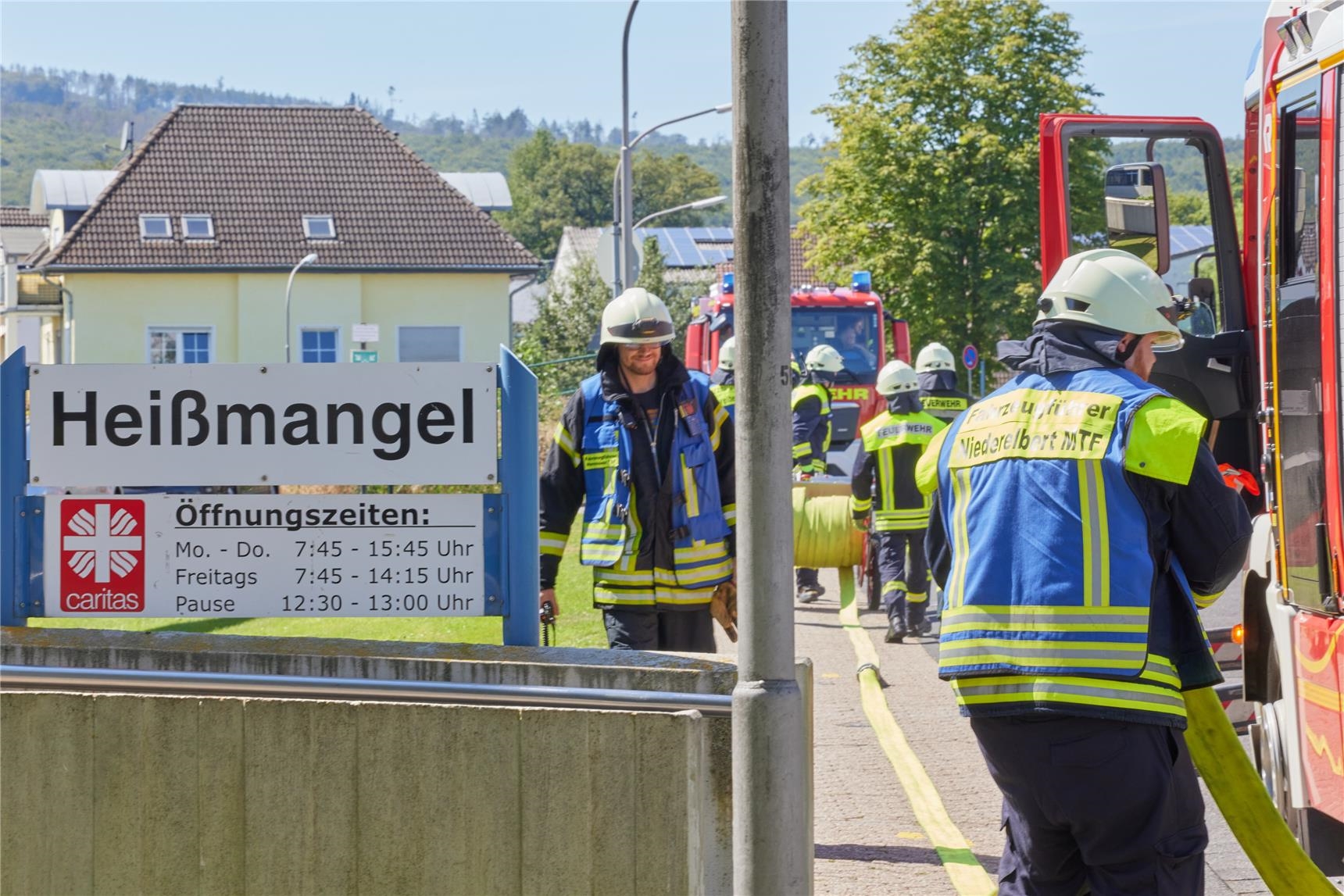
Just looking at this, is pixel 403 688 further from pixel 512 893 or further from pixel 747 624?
pixel 747 624

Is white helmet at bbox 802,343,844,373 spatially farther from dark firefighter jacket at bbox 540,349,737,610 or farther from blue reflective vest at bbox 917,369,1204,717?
blue reflective vest at bbox 917,369,1204,717

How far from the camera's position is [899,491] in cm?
1184

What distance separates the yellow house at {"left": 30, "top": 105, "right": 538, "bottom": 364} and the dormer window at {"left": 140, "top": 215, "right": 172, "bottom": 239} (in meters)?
0.04

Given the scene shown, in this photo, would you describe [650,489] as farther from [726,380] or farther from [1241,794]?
[726,380]

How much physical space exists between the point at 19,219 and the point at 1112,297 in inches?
3095

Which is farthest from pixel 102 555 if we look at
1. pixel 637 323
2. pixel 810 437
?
pixel 810 437

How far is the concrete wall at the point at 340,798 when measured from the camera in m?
4.20

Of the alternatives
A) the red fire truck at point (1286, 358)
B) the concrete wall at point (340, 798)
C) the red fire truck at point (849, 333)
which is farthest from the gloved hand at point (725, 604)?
the red fire truck at point (849, 333)

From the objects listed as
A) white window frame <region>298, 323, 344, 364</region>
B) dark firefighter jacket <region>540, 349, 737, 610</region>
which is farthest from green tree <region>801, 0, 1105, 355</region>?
dark firefighter jacket <region>540, 349, 737, 610</region>

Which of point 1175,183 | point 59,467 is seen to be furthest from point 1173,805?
point 1175,183

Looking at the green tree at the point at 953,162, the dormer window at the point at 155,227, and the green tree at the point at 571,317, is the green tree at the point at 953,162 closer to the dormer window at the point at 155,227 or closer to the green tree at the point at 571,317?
the green tree at the point at 571,317

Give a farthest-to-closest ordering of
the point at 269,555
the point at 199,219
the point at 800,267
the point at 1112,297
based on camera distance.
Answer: the point at 800,267
the point at 199,219
the point at 269,555
the point at 1112,297

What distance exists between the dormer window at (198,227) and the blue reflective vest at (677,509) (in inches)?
1715

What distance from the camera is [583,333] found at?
42.9 metres
